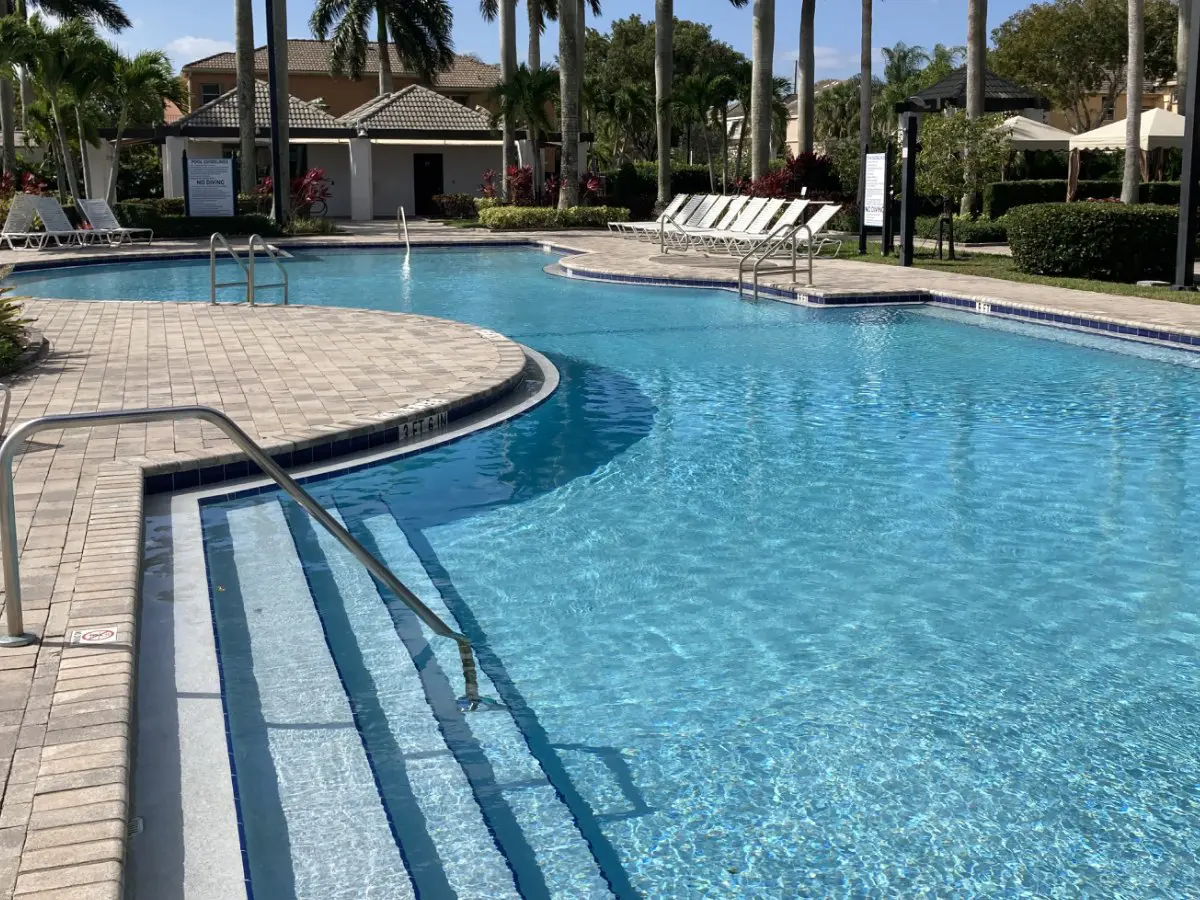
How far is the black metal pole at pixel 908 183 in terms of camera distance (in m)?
17.9

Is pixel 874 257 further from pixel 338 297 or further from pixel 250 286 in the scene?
pixel 250 286

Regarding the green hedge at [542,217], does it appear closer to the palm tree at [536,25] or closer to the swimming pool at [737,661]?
the palm tree at [536,25]

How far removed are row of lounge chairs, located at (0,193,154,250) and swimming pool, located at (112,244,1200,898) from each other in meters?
17.7

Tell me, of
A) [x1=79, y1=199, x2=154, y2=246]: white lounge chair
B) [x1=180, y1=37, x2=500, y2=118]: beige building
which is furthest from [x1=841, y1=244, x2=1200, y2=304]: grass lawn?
[x1=180, y1=37, x2=500, y2=118]: beige building

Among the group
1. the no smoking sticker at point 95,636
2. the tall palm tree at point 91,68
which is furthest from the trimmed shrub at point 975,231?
the no smoking sticker at point 95,636

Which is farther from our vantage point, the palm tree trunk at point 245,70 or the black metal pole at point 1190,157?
the palm tree trunk at point 245,70

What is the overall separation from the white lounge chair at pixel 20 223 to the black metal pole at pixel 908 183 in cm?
1531

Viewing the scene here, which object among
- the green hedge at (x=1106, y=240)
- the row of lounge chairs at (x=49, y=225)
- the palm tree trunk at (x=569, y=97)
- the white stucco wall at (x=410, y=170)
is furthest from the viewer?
the white stucco wall at (x=410, y=170)

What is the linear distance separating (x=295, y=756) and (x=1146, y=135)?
2703cm

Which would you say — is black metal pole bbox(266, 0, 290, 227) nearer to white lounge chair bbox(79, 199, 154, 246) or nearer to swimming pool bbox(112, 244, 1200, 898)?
white lounge chair bbox(79, 199, 154, 246)

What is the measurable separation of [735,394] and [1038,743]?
6.12 meters

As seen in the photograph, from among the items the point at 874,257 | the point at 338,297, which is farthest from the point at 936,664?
the point at 874,257

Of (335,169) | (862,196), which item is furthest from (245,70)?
(862,196)

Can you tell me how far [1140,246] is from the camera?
55.0 ft
